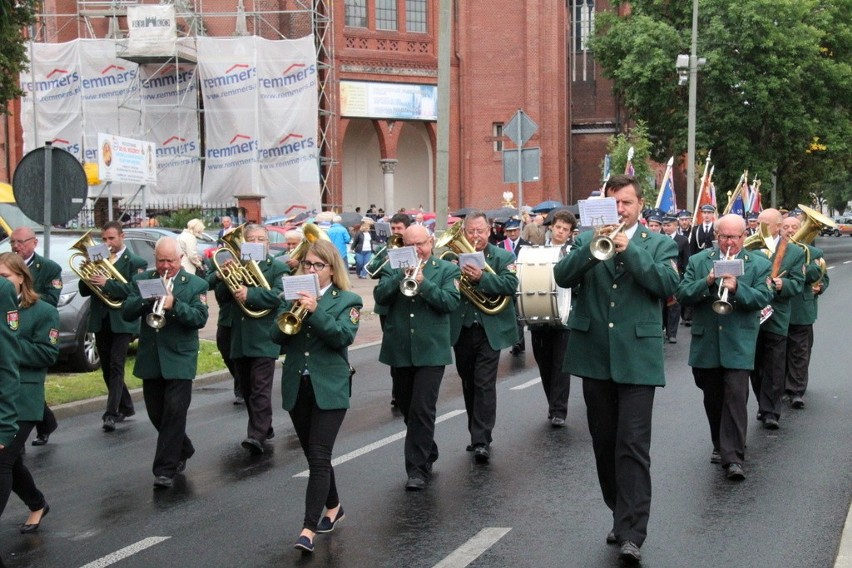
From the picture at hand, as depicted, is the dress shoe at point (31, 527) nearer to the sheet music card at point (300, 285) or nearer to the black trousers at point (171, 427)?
the black trousers at point (171, 427)

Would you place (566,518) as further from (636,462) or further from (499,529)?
(636,462)

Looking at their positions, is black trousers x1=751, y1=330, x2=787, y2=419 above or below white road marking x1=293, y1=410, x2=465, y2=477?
above

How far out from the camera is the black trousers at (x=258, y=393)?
10336 mm

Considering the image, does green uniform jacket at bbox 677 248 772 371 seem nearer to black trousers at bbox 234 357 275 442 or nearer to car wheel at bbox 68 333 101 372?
black trousers at bbox 234 357 275 442

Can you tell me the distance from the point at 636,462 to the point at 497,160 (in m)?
43.6

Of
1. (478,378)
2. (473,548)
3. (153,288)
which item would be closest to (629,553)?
(473,548)

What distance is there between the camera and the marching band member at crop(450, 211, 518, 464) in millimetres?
9758

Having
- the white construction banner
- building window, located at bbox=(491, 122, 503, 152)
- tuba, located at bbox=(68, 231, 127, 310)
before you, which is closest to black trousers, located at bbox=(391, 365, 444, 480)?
tuba, located at bbox=(68, 231, 127, 310)

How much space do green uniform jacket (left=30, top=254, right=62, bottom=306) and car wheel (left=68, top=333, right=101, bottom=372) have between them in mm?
4077

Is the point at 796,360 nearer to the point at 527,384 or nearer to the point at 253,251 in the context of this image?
the point at 527,384

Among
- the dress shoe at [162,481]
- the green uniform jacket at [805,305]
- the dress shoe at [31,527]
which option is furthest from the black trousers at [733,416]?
the dress shoe at [31,527]

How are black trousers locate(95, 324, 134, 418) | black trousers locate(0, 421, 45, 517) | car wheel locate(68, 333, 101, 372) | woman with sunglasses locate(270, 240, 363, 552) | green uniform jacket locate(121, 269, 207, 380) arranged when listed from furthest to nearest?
car wheel locate(68, 333, 101, 372) < black trousers locate(95, 324, 134, 418) < green uniform jacket locate(121, 269, 207, 380) < woman with sunglasses locate(270, 240, 363, 552) < black trousers locate(0, 421, 45, 517)

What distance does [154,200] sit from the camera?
3975 cm

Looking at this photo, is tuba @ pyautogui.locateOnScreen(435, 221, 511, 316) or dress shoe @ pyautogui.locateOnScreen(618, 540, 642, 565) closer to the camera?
dress shoe @ pyautogui.locateOnScreen(618, 540, 642, 565)
